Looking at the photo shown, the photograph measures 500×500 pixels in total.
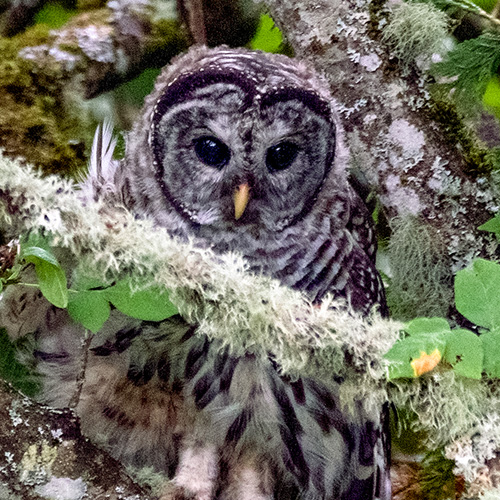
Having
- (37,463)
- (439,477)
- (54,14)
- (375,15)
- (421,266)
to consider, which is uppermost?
(375,15)

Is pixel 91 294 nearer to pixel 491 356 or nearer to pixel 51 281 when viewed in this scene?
pixel 51 281

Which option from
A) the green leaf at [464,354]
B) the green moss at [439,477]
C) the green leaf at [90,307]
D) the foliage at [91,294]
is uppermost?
the green leaf at [464,354]

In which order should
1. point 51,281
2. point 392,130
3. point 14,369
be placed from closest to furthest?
point 51,281 < point 14,369 < point 392,130

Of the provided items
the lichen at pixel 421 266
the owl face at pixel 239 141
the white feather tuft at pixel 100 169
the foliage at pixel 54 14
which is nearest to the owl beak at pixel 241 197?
the owl face at pixel 239 141

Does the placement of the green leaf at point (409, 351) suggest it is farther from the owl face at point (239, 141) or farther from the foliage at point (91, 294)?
the owl face at point (239, 141)

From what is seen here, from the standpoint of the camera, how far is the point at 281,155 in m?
0.86

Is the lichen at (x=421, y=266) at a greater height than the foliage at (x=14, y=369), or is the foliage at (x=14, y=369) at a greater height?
the lichen at (x=421, y=266)

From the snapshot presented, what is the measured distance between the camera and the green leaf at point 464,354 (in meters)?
0.56

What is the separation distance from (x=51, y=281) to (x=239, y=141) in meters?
0.36

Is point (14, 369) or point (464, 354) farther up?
point (464, 354)

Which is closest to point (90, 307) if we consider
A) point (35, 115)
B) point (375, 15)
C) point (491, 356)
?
point (491, 356)

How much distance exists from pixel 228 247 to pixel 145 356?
0.18 metres

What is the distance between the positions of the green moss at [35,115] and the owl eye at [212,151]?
24 centimetres

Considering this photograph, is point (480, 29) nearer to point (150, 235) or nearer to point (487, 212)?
point (487, 212)
